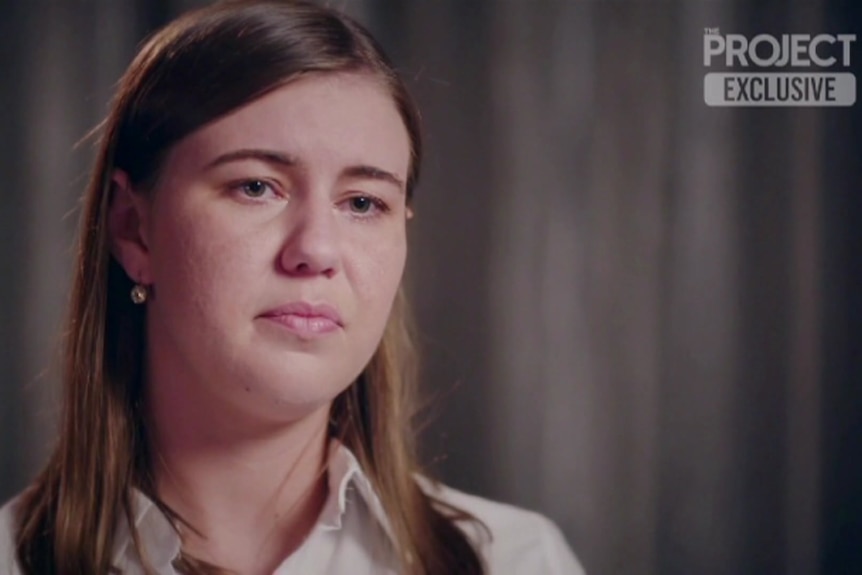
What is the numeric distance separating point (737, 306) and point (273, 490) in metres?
0.63

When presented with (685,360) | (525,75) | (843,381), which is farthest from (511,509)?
(525,75)

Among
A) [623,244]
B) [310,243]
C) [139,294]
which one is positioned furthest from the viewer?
[623,244]

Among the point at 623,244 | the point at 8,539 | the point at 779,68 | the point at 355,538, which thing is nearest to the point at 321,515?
the point at 355,538

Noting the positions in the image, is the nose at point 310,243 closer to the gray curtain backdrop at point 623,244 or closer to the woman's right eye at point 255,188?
the woman's right eye at point 255,188

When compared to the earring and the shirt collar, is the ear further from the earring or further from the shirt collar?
the shirt collar

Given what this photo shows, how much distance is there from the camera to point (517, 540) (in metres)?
1.28

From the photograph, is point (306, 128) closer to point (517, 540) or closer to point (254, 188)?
point (254, 188)

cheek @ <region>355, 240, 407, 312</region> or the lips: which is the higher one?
cheek @ <region>355, 240, 407, 312</region>

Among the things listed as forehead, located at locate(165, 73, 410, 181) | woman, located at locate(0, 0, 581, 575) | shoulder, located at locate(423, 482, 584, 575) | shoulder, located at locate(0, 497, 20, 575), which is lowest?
shoulder, located at locate(423, 482, 584, 575)

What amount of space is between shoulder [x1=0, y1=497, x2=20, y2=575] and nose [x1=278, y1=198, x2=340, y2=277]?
48 cm

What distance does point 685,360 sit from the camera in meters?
1.25

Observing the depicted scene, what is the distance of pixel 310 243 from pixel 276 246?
0.13 ft

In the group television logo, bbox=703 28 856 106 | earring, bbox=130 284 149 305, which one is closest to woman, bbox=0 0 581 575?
earring, bbox=130 284 149 305

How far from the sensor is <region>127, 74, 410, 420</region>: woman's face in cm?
104
